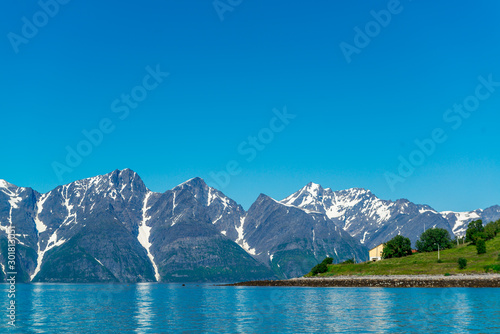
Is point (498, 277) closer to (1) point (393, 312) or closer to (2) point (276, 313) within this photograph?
(1) point (393, 312)

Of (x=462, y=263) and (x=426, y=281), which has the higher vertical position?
(x=462, y=263)

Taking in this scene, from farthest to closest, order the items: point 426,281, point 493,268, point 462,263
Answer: point 462,263 → point 493,268 → point 426,281

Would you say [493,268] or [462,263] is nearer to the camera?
[493,268]

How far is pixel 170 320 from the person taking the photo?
7481cm

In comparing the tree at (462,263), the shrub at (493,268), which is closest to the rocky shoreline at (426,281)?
the shrub at (493,268)

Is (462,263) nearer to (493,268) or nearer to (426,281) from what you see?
(493,268)

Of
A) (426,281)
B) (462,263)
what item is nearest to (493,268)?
(462,263)

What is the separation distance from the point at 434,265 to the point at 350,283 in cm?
3487

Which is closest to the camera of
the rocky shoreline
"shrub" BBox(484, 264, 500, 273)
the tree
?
the rocky shoreline

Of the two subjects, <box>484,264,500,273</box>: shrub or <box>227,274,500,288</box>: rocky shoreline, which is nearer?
<box>227,274,500,288</box>: rocky shoreline

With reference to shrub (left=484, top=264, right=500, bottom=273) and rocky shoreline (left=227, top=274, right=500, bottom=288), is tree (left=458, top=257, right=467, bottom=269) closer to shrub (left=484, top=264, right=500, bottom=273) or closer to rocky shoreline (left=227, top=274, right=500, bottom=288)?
shrub (left=484, top=264, right=500, bottom=273)

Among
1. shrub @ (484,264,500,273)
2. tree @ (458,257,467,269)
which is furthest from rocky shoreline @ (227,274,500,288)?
tree @ (458,257,467,269)

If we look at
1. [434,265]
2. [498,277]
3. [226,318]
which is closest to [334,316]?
[226,318]

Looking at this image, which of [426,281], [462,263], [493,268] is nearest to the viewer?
[426,281]
